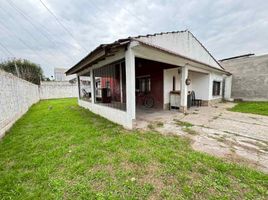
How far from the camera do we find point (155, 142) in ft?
10.7

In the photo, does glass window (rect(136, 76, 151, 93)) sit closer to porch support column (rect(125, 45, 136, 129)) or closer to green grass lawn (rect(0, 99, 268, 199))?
porch support column (rect(125, 45, 136, 129))

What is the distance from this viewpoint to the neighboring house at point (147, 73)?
415cm

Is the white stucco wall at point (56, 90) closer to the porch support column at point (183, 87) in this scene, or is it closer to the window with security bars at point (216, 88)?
the porch support column at point (183, 87)

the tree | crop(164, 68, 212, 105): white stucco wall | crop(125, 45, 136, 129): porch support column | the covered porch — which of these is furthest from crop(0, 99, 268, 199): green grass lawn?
the tree

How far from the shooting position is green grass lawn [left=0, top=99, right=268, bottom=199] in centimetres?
171

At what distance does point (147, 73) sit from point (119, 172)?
23.4 ft

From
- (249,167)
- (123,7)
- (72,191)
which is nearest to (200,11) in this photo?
(123,7)

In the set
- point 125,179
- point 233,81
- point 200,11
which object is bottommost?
point 125,179

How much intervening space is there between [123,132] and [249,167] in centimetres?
296

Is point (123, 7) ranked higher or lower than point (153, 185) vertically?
higher

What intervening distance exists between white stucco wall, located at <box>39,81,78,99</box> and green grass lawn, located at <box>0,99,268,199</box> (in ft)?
48.9

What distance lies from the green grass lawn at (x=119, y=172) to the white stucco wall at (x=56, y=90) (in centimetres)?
1491

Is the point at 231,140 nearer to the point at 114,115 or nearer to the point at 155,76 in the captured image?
the point at 114,115

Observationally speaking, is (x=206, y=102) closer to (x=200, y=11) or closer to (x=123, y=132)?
(x=200, y=11)
